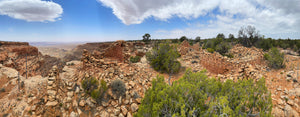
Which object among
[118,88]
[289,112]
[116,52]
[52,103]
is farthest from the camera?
[116,52]

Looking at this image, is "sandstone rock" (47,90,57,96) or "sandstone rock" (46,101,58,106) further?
"sandstone rock" (47,90,57,96)

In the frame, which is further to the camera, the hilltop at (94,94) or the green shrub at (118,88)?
the green shrub at (118,88)

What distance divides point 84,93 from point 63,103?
930 millimetres

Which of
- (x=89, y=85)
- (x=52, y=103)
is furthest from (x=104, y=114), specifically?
(x=52, y=103)

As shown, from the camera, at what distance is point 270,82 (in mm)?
6934

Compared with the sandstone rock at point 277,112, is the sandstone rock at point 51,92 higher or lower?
higher

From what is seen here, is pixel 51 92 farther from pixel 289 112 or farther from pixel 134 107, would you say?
pixel 289 112

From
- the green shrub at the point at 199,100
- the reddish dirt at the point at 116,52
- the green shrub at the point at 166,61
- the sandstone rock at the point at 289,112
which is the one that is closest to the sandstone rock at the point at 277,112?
the sandstone rock at the point at 289,112

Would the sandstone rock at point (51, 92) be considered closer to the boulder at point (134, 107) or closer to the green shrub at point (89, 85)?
the green shrub at point (89, 85)

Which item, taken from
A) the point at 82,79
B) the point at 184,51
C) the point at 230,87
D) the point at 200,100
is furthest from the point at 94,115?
the point at 184,51

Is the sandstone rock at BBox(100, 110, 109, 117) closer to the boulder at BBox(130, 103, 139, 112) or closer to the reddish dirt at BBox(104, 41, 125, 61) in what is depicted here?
the boulder at BBox(130, 103, 139, 112)

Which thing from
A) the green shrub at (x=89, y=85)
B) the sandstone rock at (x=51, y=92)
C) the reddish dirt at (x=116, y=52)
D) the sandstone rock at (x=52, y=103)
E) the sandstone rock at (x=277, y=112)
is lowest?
the sandstone rock at (x=277, y=112)

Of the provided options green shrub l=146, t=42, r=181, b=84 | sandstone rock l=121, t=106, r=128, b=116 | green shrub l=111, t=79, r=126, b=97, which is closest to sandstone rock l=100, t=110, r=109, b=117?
sandstone rock l=121, t=106, r=128, b=116

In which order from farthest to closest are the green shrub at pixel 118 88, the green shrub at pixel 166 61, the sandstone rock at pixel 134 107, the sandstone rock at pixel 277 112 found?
the green shrub at pixel 166 61 → the green shrub at pixel 118 88 → the sandstone rock at pixel 134 107 → the sandstone rock at pixel 277 112
